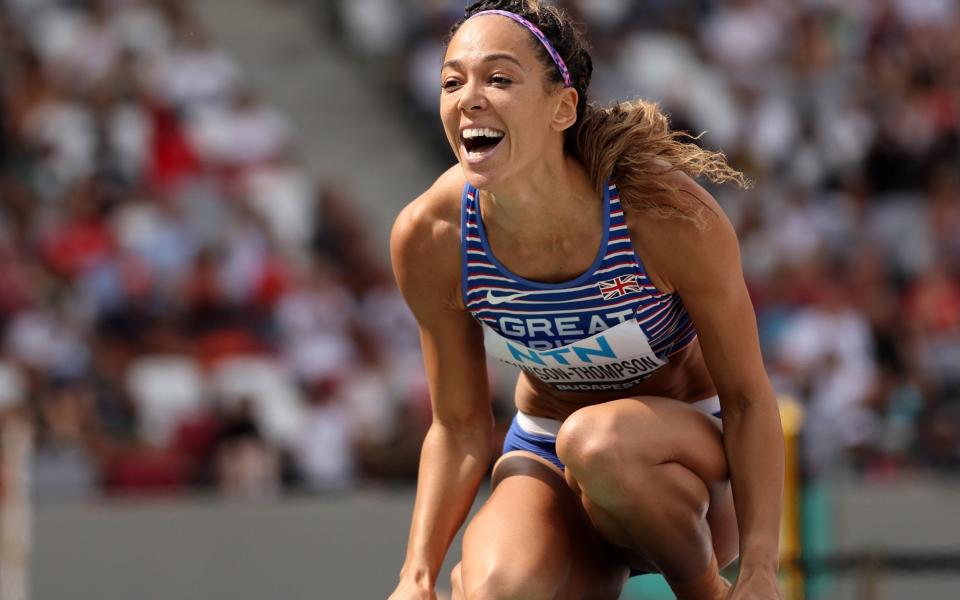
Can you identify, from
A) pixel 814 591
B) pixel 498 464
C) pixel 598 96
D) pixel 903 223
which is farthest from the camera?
pixel 598 96

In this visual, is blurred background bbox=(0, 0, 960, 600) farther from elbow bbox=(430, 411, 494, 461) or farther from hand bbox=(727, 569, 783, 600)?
hand bbox=(727, 569, 783, 600)

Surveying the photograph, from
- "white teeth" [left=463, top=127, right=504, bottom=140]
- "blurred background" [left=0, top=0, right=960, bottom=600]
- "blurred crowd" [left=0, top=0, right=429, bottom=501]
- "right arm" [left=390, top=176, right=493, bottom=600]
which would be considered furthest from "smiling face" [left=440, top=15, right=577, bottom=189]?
"blurred crowd" [left=0, top=0, right=429, bottom=501]

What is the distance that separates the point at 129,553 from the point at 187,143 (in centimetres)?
311

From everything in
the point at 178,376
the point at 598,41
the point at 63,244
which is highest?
the point at 598,41

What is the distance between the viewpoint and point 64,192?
363 inches

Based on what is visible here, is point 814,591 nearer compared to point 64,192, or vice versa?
point 814,591

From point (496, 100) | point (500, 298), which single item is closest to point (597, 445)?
point (500, 298)

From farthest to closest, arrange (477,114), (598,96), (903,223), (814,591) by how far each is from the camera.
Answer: (598,96) < (903,223) < (814,591) < (477,114)

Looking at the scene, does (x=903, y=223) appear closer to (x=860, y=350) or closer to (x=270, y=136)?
(x=860, y=350)

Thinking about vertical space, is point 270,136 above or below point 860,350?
above

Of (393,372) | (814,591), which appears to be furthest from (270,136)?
(814,591)

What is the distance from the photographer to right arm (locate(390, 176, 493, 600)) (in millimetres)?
3465

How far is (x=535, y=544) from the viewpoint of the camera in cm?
338

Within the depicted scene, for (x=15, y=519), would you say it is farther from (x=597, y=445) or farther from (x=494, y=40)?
(x=494, y=40)
